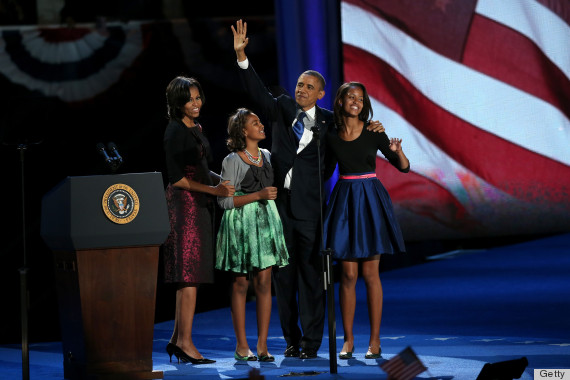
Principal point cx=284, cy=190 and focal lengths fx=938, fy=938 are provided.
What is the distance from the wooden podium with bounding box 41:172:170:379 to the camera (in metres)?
3.60

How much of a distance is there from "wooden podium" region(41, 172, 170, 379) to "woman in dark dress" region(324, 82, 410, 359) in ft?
3.10

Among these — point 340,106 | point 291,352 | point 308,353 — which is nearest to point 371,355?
point 308,353

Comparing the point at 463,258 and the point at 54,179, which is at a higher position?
the point at 54,179

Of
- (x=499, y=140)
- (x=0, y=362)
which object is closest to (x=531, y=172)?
(x=499, y=140)

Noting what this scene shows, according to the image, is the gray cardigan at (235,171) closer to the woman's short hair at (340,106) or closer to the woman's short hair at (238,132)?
the woman's short hair at (238,132)

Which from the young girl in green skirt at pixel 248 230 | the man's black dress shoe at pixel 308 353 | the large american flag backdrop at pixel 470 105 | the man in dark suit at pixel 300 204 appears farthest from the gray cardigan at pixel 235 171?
the large american flag backdrop at pixel 470 105

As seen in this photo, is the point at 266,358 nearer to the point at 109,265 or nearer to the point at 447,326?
the point at 109,265

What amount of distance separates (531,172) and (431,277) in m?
1.12

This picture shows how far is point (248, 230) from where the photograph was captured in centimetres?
427

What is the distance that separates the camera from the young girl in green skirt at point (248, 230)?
425 cm

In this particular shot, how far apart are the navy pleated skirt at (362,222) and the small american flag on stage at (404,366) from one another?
1496mm

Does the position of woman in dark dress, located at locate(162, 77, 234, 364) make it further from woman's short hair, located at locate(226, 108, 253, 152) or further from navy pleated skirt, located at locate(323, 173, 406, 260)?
navy pleated skirt, located at locate(323, 173, 406, 260)

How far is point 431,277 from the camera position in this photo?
713 centimetres

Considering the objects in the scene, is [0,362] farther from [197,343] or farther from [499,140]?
[499,140]
